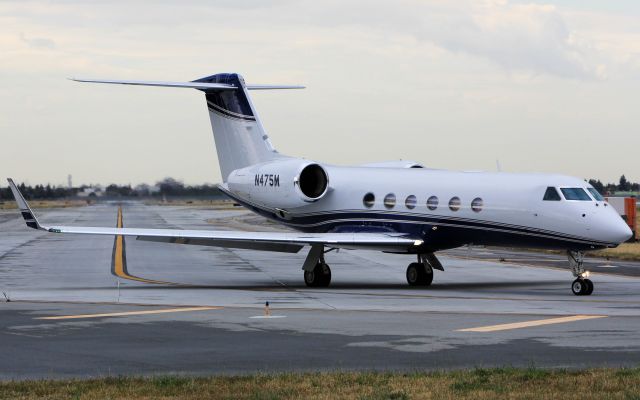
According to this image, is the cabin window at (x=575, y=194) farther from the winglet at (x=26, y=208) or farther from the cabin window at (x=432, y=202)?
the winglet at (x=26, y=208)

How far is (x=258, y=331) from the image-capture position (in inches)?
683

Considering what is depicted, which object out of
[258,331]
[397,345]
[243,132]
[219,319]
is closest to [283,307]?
[219,319]

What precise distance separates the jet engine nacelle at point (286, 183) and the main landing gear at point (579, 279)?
703cm

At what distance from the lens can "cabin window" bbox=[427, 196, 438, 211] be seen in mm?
27375

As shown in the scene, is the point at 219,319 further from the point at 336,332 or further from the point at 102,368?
the point at 102,368

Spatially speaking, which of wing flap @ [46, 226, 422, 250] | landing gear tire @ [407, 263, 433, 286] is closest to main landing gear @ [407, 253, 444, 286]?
landing gear tire @ [407, 263, 433, 286]

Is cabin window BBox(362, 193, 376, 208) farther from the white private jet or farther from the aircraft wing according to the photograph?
the aircraft wing

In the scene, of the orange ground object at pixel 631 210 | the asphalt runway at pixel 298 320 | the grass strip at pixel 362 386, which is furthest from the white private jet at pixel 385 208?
the orange ground object at pixel 631 210

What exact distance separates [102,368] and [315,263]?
14.6 metres

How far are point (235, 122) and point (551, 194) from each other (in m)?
10.4

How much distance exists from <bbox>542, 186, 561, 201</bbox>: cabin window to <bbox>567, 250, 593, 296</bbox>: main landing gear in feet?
4.05

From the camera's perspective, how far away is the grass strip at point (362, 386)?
11.5 m

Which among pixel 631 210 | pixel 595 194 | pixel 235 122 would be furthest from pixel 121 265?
pixel 631 210

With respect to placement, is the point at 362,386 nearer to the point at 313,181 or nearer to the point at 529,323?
the point at 529,323
